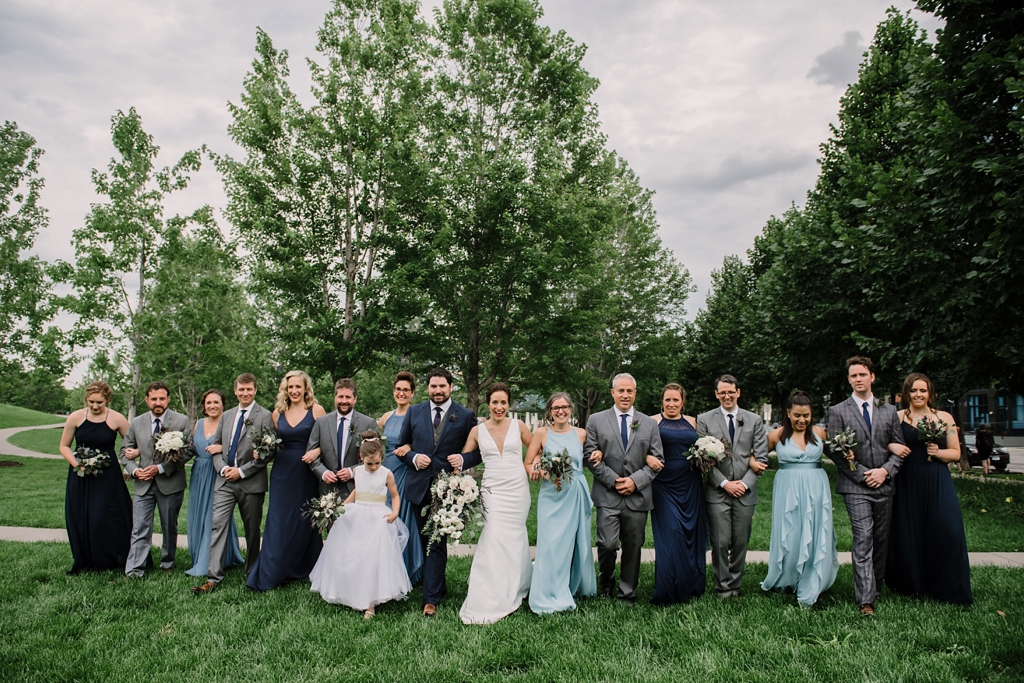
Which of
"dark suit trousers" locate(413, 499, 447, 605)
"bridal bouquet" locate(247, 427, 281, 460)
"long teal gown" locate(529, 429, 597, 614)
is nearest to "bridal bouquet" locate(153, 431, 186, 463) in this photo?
"bridal bouquet" locate(247, 427, 281, 460)

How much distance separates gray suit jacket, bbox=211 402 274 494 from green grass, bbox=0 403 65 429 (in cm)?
6099

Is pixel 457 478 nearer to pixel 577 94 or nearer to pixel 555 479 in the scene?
pixel 555 479

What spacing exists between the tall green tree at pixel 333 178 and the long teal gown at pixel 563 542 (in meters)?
10.9

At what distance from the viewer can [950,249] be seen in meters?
12.8

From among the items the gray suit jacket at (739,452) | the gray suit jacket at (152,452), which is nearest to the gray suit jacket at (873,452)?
the gray suit jacket at (739,452)

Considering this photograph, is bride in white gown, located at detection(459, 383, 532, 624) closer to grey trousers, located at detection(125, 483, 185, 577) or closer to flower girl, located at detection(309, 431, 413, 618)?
flower girl, located at detection(309, 431, 413, 618)

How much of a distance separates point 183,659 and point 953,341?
15.3m

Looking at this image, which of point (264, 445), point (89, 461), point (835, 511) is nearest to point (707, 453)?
point (264, 445)

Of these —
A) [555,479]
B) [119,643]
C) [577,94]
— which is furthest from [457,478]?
[577,94]

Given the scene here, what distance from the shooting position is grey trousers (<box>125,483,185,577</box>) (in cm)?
751

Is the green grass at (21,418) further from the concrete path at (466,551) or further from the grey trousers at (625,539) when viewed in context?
the grey trousers at (625,539)

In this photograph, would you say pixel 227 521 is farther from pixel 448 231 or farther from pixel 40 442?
pixel 40 442

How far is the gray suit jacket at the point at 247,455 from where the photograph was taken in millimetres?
7230

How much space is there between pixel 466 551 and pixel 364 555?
3.13 meters
